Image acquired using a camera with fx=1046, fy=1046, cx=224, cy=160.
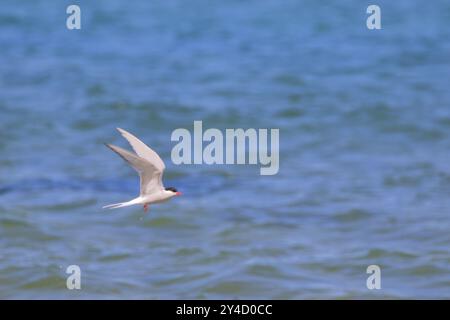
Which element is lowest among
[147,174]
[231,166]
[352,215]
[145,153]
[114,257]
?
[114,257]

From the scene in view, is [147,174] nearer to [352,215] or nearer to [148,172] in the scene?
[148,172]

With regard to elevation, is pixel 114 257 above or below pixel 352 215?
below

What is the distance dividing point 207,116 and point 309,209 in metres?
→ 3.72

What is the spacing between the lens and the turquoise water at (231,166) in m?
8.09

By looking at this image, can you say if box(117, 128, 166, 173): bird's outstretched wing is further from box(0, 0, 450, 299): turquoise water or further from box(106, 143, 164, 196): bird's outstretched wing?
box(0, 0, 450, 299): turquoise water

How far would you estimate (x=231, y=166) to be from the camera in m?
10.7

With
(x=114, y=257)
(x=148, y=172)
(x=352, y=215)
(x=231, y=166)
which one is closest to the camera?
(x=148, y=172)

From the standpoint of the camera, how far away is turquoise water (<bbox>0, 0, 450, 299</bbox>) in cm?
809

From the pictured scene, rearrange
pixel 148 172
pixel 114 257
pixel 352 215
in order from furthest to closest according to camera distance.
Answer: pixel 352 215, pixel 114 257, pixel 148 172

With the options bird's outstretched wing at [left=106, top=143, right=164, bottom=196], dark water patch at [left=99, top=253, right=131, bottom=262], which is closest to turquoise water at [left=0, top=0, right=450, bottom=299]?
dark water patch at [left=99, top=253, right=131, bottom=262]

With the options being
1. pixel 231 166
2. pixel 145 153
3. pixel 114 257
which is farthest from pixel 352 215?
pixel 145 153

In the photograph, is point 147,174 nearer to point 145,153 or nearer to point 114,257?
point 145,153

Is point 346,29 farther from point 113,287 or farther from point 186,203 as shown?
point 113,287

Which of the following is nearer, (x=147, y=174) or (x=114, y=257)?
(x=147, y=174)
